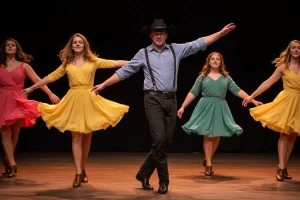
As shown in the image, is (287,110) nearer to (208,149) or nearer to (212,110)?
(212,110)

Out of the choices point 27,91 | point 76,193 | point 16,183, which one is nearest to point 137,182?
point 76,193

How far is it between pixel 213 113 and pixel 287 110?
854 mm

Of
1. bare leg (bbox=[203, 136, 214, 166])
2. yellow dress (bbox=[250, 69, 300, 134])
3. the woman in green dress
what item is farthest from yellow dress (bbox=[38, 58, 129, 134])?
yellow dress (bbox=[250, 69, 300, 134])

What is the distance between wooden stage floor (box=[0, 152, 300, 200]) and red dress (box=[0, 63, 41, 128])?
62 centimetres

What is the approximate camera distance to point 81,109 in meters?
5.31

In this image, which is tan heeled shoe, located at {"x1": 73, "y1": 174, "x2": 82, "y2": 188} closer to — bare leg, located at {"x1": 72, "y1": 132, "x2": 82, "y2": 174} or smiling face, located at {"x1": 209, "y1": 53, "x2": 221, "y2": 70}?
bare leg, located at {"x1": 72, "y1": 132, "x2": 82, "y2": 174}

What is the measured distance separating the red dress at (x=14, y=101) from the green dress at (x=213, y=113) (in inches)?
65.3

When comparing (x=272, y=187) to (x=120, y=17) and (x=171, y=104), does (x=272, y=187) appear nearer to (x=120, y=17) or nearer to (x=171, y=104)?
(x=171, y=104)

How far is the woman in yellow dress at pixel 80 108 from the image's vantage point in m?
5.26

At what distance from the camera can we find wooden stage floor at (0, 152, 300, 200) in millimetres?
4801

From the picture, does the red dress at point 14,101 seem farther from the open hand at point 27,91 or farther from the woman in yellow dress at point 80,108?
the woman in yellow dress at point 80,108

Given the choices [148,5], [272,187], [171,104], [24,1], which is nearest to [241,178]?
[272,187]

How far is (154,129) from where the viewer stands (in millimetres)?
4832

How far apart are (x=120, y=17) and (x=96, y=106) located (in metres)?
2.83
